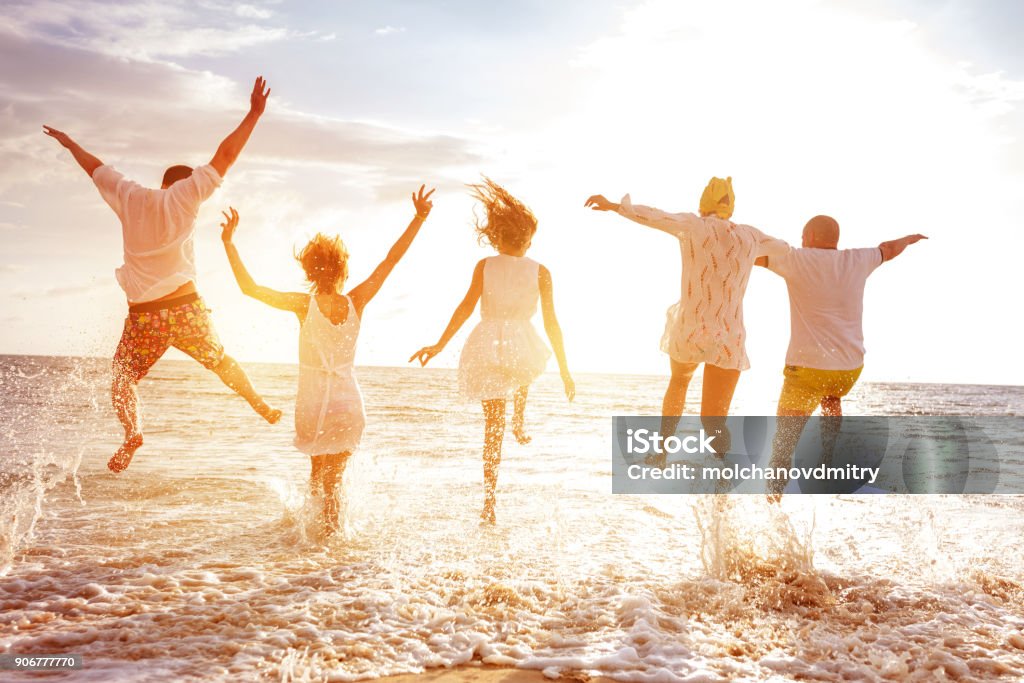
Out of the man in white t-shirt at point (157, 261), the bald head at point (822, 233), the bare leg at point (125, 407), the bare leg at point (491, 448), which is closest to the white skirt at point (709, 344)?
the bald head at point (822, 233)

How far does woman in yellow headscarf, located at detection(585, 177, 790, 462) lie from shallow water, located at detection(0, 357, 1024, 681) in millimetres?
824

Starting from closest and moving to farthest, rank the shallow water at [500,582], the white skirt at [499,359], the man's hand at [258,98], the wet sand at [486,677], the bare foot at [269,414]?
the wet sand at [486,677], the shallow water at [500,582], the man's hand at [258,98], the white skirt at [499,359], the bare foot at [269,414]

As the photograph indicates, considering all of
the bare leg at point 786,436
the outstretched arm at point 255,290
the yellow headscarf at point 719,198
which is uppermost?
the yellow headscarf at point 719,198

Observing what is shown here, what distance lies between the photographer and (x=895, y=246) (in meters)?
5.96

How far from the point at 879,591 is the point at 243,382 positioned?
4886mm

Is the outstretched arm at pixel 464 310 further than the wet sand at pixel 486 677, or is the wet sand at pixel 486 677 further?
the outstretched arm at pixel 464 310

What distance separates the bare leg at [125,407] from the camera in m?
5.65

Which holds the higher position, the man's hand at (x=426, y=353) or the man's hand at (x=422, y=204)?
the man's hand at (x=422, y=204)

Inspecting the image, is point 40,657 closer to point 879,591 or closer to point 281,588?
point 281,588

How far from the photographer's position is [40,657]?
137 inches

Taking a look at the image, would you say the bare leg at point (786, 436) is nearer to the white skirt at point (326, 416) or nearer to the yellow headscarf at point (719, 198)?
the yellow headscarf at point (719, 198)

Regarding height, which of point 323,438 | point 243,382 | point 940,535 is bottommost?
point 940,535

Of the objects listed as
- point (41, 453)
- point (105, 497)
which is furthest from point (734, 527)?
point (41, 453)

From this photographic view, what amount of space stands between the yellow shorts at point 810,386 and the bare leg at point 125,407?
5091 mm
